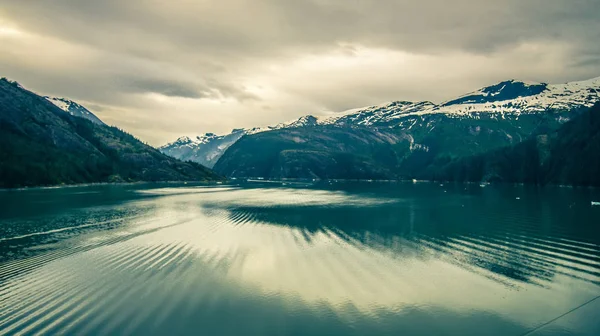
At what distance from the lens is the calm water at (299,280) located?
29812 mm

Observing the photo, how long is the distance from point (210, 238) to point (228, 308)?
37383 millimetres

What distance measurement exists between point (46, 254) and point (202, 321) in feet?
121

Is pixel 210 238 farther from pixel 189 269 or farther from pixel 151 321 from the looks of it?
pixel 151 321

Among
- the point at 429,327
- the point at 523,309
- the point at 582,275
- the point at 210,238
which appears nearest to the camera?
the point at 429,327

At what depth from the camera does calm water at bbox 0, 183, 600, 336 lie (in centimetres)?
2981

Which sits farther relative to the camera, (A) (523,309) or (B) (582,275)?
(B) (582,275)

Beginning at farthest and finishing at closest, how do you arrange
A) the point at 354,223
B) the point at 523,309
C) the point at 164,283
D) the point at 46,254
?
the point at 354,223 → the point at 46,254 → the point at 164,283 → the point at 523,309

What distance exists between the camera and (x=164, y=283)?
40.1 metres

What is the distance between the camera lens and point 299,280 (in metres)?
41.7

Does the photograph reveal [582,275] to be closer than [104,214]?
Yes

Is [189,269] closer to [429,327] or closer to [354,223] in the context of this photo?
[429,327]

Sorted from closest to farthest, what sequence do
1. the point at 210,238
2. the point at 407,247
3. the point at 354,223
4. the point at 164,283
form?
the point at 164,283 → the point at 407,247 → the point at 210,238 → the point at 354,223

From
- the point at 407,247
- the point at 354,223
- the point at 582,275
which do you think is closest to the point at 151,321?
the point at 407,247

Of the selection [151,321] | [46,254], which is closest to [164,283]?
[151,321]
